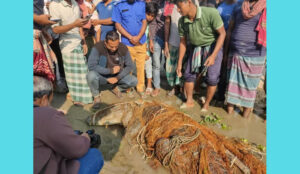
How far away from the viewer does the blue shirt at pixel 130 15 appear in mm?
3951

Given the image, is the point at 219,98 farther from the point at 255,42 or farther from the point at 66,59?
the point at 66,59

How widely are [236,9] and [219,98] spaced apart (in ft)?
5.59

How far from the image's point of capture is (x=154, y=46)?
427cm

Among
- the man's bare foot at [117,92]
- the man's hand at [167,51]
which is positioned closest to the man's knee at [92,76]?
the man's bare foot at [117,92]

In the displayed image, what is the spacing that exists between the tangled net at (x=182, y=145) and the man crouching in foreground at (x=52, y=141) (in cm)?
114

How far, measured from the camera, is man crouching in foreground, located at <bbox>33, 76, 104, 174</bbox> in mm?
1395

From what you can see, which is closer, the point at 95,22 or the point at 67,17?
the point at 67,17

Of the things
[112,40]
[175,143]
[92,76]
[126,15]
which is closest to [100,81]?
[92,76]

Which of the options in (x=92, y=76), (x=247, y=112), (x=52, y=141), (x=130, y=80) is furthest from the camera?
(x=130, y=80)

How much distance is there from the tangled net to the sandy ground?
0.55 ft

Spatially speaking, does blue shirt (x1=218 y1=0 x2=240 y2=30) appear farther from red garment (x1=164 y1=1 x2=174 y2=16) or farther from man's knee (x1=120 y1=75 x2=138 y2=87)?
man's knee (x1=120 y1=75 x2=138 y2=87)

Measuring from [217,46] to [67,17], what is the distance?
8.06 ft

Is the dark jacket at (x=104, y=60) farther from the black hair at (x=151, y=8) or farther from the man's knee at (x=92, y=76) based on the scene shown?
the black hair at (x=151, y=8)

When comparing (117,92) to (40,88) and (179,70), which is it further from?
(40,88)
